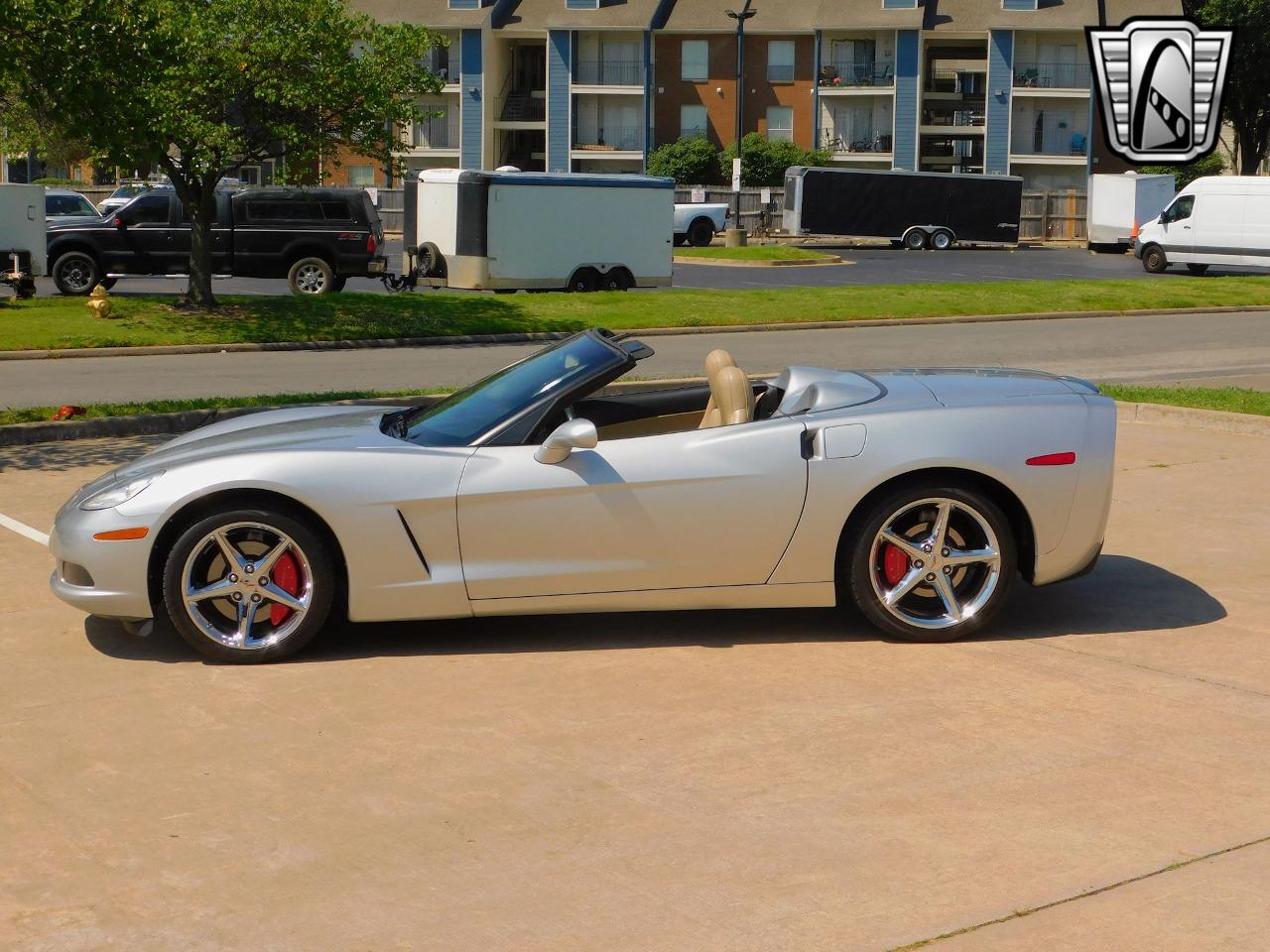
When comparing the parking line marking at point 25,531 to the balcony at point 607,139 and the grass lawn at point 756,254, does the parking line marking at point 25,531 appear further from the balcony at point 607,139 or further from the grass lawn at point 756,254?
the balcony at point 607,139

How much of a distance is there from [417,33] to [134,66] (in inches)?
183

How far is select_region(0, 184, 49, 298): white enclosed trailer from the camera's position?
25.7 m

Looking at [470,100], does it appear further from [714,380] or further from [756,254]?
[714,380]

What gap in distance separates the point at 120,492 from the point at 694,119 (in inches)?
2611

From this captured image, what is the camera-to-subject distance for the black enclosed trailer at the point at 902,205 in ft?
167

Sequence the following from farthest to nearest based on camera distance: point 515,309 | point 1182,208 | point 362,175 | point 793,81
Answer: point 362,175 → point 793,81 → point 1182,208 → point 515,309

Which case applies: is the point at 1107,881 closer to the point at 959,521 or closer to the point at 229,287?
the point at 959,521

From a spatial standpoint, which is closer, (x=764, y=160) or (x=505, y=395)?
(x=505, y=395)

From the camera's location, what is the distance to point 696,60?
230 feet

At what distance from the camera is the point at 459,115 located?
71375mm

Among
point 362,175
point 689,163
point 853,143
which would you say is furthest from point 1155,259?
point 362,175

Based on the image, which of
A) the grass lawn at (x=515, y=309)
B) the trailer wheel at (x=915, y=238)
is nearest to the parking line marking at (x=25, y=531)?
the grass lawn at (x=515, y=309)

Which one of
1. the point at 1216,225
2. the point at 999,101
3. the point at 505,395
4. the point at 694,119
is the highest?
the point at 999,101

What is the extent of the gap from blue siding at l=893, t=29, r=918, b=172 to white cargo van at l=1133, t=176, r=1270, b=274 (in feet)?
102
